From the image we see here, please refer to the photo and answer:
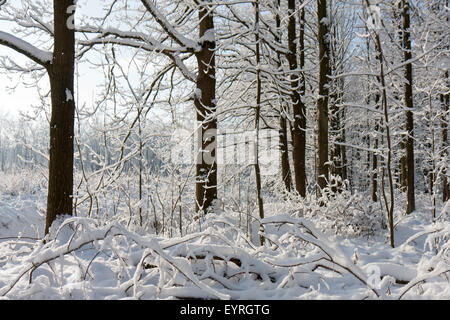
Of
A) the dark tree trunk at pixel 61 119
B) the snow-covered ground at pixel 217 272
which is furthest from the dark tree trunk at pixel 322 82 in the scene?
the snow-covered ground at pixel 217 272

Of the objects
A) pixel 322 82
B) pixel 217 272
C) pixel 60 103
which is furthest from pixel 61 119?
pixel 322 82

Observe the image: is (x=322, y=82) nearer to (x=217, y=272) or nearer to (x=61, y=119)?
(x=61, y=119)

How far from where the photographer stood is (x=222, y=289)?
1840mm

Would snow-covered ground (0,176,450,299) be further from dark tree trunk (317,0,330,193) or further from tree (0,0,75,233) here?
dark tree trunk (317,0,330,193)

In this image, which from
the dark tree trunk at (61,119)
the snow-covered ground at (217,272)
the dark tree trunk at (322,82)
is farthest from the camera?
the dark tree trunk at (322,82)

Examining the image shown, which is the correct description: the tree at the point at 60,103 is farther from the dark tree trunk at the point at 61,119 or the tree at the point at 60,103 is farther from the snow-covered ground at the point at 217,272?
the snow-covered ground at the point at 217,272

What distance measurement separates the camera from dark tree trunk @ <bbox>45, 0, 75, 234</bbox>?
3348 millimetres

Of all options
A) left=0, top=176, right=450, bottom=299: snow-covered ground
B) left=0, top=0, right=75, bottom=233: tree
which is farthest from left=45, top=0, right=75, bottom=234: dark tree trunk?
left=0, top=176, right=450, bottom=299: snow-covered ground

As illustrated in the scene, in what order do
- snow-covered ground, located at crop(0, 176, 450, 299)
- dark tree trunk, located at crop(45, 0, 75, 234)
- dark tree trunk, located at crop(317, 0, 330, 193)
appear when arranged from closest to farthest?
snow-covered ground, located at crop(0, 176, 450, 299) → dark tree trunk, located at crop(45, 0, 75, 234) → dark tree trunk, located at crop(317, 0, 330, 193)

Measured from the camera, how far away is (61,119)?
3.39 meters

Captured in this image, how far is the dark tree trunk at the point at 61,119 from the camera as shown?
11.0 feet
